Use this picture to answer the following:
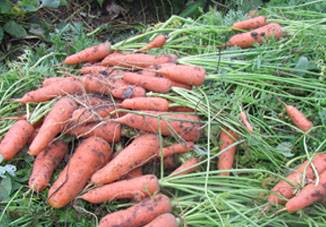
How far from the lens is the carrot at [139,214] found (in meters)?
1.86

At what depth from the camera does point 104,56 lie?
2.45 meters

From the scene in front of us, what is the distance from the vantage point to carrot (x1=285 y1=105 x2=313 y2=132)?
2.05 m

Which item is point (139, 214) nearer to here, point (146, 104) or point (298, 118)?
point (146, 104)

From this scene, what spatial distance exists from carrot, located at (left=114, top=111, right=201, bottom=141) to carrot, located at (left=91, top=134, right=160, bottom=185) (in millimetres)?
55

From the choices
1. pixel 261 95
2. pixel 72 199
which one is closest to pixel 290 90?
pixel 261 95

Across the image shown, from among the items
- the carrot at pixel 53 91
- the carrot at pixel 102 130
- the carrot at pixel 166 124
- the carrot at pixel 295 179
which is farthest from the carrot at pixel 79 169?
the carrot at pixel 295 179

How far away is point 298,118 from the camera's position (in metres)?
2.06

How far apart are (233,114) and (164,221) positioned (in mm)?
489

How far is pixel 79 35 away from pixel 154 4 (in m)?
0.91

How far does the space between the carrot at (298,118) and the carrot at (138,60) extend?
0.52 metres

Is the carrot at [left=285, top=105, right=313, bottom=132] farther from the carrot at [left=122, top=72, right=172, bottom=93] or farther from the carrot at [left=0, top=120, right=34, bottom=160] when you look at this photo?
the carrot at [left=0, top=120, right=34, bottom=160]

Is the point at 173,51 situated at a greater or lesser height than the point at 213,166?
greater

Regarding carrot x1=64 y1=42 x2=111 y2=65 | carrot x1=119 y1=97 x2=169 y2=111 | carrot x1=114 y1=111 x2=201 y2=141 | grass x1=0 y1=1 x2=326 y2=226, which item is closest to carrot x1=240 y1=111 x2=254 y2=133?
grass x1=0 y1=1 x2=326 y2=226

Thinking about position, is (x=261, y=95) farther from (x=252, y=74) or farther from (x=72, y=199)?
(x=72, y=199)
